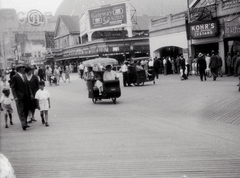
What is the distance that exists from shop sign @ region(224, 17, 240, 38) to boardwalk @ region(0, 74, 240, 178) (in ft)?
39.8

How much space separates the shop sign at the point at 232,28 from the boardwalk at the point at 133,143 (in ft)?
39.8

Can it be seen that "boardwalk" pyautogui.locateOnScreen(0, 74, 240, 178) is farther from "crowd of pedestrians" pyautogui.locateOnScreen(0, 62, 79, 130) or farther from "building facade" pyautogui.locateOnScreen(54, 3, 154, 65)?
"building facade" pyautogui.locateOnScreen(54, 3, 154, 65)

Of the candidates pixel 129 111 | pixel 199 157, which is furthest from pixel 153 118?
pixel 199 157

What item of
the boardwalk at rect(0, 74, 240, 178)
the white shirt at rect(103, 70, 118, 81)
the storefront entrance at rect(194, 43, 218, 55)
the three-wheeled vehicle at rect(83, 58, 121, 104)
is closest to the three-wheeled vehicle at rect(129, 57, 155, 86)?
the three-wheeled vehicle at rect(83, 58, 121, 104)

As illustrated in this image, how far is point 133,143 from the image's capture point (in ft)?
22.5

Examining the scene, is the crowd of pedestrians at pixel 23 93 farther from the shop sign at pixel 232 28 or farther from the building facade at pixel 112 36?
the building facade at pixel 112 36

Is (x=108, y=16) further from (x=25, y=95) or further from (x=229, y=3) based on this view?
(x=25, y=95)

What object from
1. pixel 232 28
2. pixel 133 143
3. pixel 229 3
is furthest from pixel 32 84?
pixel 229 3

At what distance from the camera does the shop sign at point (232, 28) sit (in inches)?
882

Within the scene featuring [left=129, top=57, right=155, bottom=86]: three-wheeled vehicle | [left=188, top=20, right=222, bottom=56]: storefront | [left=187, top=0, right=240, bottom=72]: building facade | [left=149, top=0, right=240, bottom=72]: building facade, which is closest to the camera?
[left=129, top=57, right=155, bottom=86]: three-wheeled vehicle

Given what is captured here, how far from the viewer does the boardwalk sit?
5230mm

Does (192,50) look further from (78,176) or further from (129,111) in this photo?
(78,176)

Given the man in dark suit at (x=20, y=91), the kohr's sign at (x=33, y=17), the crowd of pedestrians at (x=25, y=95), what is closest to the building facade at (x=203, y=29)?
the crowd of pedestrians at (x=25, y=95)

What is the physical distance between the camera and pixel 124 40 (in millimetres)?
48781
